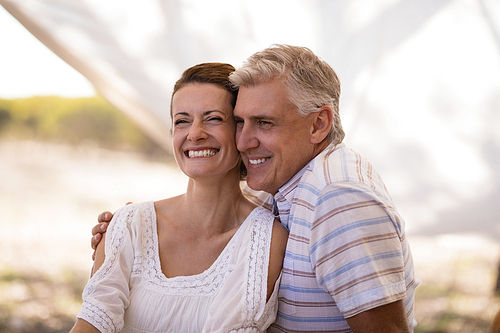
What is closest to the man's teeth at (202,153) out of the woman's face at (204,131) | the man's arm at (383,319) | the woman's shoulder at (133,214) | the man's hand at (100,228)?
the woman's face at (204,131)

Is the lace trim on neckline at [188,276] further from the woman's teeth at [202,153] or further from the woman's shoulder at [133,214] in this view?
the woman's teeth at [202,153]

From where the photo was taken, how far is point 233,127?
Result: 1.94 meters

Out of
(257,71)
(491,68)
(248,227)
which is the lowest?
(248,227)

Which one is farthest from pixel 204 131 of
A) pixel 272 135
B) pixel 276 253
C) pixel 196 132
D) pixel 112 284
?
pixel 112 284

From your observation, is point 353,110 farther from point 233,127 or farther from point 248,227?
point 248,227

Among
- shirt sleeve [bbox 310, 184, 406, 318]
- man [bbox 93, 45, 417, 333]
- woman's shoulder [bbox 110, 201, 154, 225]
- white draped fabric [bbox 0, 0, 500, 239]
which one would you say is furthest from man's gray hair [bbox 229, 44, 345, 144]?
woman's shoulder [bbox 110, 201, 154, 225]

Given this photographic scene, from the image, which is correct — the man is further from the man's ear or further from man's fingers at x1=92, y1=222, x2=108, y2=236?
man's fingers at x1=92, y1=222, x2=108, y2=236

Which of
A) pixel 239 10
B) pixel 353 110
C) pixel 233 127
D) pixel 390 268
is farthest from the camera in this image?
pixel 353 110

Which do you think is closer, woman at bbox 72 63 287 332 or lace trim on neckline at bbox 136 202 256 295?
woman at bbox 72 63 287 332

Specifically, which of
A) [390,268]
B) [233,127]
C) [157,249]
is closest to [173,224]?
[157,249]

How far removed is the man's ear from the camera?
1.84m

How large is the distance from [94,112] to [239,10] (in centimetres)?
658

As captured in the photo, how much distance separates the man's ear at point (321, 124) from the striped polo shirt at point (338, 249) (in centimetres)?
11

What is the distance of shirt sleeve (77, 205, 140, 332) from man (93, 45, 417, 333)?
0.59 meters
